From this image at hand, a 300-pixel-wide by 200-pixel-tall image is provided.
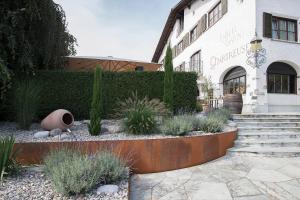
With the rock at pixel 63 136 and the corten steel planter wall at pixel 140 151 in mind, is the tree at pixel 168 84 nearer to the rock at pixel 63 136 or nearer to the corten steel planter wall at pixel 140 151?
the corten steel planter wall at pixel 140 151

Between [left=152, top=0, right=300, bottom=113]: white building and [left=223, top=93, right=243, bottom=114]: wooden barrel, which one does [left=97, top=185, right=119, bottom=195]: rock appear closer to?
[left=223, top=93, right=243, bottom=114]: wooden barrel

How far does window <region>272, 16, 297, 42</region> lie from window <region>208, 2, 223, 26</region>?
10.3 feet

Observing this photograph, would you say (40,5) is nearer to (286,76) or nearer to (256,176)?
(256,176)

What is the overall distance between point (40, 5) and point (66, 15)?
1497 millimetres

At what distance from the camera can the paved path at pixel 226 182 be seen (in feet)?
13.8

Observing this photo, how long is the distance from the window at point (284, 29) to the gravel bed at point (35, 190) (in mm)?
12073

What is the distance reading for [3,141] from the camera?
173 inches

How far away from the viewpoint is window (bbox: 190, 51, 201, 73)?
18625mm

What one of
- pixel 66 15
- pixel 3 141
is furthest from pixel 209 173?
pixel 66 15

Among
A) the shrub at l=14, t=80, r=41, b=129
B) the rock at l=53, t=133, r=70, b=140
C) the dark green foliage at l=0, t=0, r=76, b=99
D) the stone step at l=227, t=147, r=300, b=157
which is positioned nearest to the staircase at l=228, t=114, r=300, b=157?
the stone step at l=227, t=147, r=300, b=157

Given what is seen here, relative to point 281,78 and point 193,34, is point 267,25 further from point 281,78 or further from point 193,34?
point 193,34

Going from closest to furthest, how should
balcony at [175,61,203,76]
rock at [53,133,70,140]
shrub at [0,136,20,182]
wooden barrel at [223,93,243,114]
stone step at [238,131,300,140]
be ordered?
shrub at [0,136,20,182], rock at [53,133,70,140], stone step at [238,131,300,140], wooden barrel at [223,93,243,114], balcony at [175,61,203,76]

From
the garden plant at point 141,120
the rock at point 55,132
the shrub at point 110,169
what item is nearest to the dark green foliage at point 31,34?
the rock at point 55,132

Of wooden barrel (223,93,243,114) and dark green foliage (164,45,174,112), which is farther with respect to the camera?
wooden barrel (223,93,243,114)
